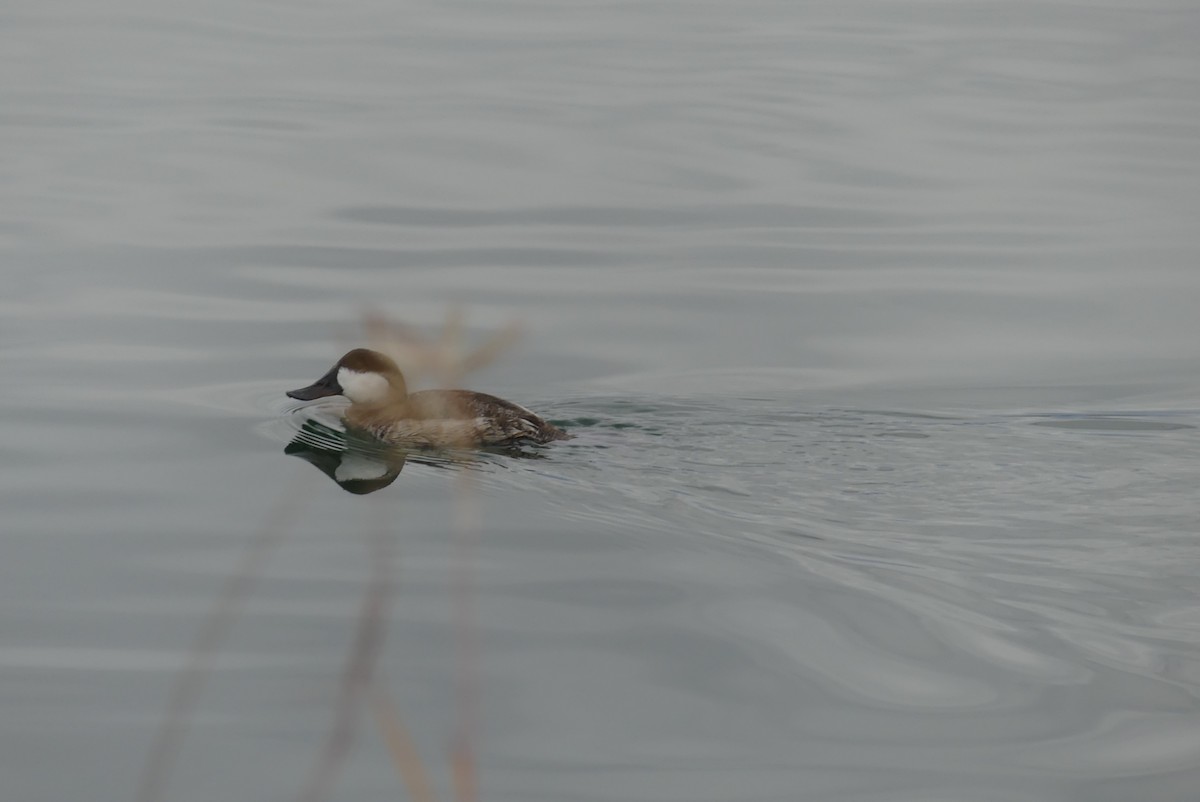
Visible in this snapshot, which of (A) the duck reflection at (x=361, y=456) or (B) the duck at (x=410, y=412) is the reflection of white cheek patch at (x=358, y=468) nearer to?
(A) the duck reflection at (x=361, y=456)

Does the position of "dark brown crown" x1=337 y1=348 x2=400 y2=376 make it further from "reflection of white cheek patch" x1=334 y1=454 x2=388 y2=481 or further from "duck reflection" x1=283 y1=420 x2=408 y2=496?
"reflection of white cheek patch" x1=334 y1=454 x2=388 y2=481

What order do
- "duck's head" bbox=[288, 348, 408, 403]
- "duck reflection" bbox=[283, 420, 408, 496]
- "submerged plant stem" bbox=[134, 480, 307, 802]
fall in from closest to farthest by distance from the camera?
"submerged plant stem" bbox=[134, 480, 307, 802] → "duck reflection" bbox=[283, 420, 408, 496] → "duck's head" bbox=[288, 348, 408, 403]

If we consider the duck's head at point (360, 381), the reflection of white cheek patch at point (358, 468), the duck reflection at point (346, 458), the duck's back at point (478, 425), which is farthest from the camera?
the duck's head at point (360, 381)

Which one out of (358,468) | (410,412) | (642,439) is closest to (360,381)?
(410,412)

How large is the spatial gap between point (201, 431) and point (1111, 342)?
20.3 feet

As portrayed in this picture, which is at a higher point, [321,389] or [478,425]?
[321,389]

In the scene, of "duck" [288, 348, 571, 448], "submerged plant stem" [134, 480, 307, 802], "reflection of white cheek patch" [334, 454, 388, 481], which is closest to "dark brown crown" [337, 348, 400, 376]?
"duck" [288, 348, 571, 448]

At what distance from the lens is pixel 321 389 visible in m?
9.59

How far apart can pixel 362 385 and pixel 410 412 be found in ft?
1.21

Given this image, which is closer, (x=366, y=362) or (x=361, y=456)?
(x=361, y=456)

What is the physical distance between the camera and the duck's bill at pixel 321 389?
9477 mm

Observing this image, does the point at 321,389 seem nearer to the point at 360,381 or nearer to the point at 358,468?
the point at 360,381

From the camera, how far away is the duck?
28.7 ft

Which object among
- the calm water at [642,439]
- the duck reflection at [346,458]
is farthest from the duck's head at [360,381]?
the calm water at [642,439]
